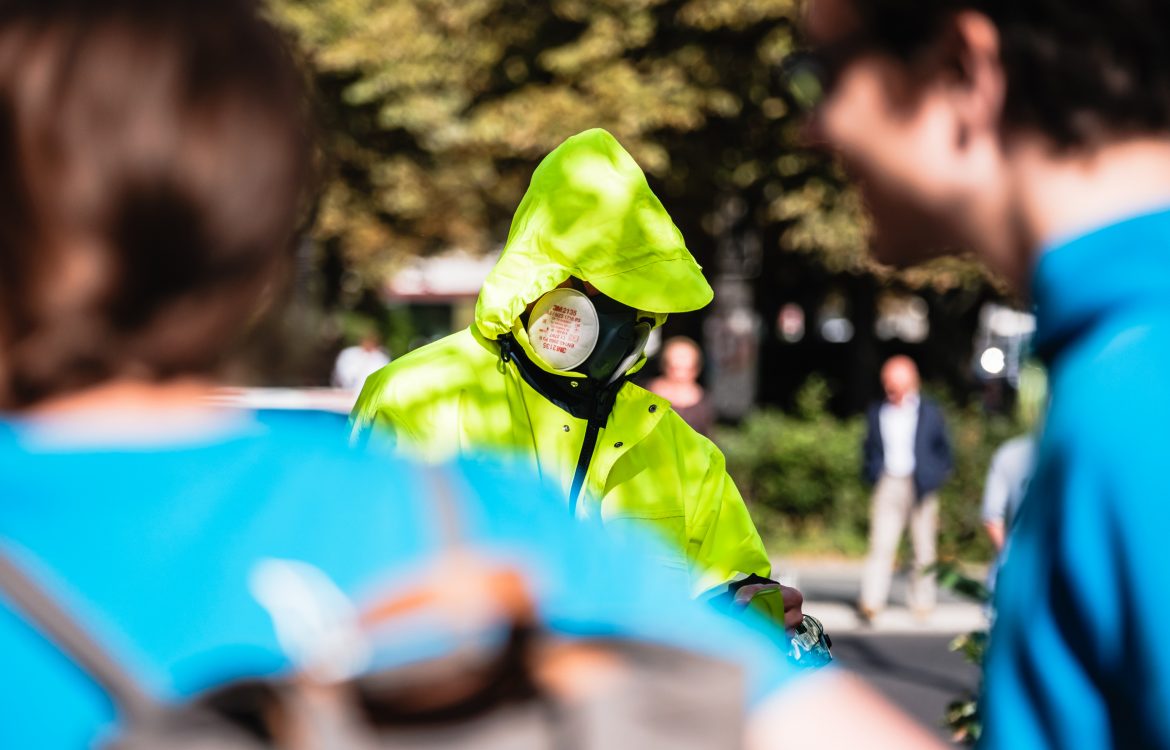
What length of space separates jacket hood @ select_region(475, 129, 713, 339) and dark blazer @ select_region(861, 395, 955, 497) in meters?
7.21

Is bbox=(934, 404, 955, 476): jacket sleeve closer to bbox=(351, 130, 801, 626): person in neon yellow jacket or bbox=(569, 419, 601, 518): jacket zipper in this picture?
bbox=(351, 130, 801, 626): person in neon yellow jacket

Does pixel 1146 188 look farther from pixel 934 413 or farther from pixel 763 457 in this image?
pixel 763 457

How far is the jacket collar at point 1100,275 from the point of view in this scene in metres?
1.09

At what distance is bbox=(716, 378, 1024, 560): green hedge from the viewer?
12688mm

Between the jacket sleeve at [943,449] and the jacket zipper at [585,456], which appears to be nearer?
the jacket zipper at [585,456]

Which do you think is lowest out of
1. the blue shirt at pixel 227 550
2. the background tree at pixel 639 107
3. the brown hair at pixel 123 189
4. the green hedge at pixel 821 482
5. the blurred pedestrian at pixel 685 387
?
the green hedge at pixel 821 482

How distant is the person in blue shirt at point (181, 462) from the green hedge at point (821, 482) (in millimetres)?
11758

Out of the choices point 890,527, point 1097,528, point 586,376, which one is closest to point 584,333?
point 586,376

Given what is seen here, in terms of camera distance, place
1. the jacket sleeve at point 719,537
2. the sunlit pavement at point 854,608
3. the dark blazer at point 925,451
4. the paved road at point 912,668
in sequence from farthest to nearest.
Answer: the sunlit pavement at point 854,608 → the dark blazer at point 925,451 → the paved road at point 912,668 → the jacket sleeve at point 719,537

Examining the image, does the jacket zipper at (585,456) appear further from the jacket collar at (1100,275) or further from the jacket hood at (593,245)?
the jacket collar at (1100,275)

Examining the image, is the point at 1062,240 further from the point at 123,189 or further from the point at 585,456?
the point at 585,456

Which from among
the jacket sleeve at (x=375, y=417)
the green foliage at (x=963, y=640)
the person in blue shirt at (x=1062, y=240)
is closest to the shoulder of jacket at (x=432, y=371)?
the jacket sleeve at (x=375, y=417)

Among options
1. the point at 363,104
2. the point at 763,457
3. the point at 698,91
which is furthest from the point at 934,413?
the point at 363,104

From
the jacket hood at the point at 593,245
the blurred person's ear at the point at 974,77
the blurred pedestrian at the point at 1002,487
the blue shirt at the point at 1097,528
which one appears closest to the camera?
the blue shirt at the point at 1097,528
